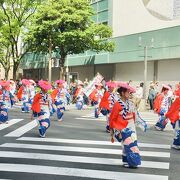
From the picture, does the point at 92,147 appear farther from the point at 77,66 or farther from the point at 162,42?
the point at 77,66

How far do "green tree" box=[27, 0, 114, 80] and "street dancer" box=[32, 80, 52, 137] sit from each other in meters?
19.3

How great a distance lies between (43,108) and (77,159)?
3780 millimetres

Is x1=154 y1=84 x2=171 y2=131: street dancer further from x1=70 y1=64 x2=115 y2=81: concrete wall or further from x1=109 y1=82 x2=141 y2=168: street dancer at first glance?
x1=70 y1=64 x2=115 y2=81: concrete wall

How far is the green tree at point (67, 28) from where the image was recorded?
32312 millimetres

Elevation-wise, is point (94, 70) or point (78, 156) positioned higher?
point (94, 70)

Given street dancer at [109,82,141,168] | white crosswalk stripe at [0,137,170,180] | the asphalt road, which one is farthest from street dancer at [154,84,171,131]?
street dancer at [109,82,141,168]

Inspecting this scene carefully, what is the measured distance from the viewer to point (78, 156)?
970 centimetres

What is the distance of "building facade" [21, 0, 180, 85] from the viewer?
30.5 m

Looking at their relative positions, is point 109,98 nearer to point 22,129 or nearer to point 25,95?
point 22,129

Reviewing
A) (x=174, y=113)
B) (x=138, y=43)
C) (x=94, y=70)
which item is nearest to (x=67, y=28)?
(x=138, y=43)

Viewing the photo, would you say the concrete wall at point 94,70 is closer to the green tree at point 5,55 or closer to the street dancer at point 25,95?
the green tree at point 5,55

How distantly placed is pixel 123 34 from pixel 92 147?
2611 centimetres

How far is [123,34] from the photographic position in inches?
1435

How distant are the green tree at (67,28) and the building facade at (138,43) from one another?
2.04 meters
